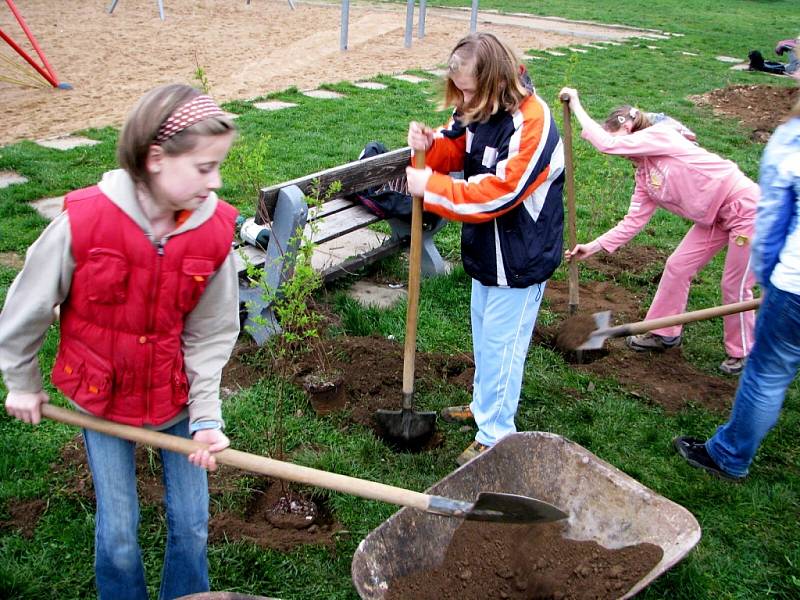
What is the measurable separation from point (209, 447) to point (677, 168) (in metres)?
3.13

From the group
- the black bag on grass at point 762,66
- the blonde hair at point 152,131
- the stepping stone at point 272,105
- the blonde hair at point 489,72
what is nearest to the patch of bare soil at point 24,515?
the blonde hair at point 152,131

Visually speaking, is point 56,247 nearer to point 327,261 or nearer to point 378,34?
point 327,261

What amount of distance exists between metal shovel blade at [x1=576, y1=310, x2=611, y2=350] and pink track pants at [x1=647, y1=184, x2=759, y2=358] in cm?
73

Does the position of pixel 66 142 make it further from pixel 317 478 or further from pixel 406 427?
pixel 317 478

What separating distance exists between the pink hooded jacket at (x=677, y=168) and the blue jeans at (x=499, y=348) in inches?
49.4

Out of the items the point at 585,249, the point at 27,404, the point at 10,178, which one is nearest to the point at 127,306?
the point at 27,404

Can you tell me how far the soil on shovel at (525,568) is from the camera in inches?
104

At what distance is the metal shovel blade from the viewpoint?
3.73 m

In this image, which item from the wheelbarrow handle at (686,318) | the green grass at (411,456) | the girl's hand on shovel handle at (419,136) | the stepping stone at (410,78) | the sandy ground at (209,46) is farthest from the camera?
the stepping stone at (410,78)

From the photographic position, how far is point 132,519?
89.4 inches

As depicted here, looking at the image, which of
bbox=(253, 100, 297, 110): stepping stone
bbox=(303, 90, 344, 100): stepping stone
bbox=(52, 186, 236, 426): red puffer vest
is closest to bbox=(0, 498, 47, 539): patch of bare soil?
bbox=(52, 186, 236, 426): red puffer vest

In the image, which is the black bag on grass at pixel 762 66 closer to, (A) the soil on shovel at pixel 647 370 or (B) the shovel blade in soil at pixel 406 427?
(A) the soil on shovel at pixel 647 370

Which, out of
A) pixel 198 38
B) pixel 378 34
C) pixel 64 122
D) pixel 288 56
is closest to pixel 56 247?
pixel 64 122

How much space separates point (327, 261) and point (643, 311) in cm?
225
